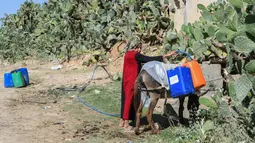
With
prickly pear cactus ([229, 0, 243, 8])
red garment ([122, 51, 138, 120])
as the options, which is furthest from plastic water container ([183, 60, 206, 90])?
prickly pear cactus ([229, 0, 243, 8])

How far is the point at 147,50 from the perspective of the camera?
46.2ft

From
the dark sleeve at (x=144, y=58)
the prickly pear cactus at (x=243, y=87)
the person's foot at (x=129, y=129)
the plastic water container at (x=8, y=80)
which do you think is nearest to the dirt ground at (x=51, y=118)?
the person's foot at (x=129, y=129)

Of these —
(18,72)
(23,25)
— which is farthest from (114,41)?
(23,25)

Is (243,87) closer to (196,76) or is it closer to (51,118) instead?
(196,76)

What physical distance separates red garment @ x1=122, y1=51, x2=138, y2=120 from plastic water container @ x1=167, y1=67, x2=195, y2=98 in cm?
99

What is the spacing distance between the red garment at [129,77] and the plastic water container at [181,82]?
3.23ft

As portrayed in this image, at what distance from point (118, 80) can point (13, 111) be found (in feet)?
11.8

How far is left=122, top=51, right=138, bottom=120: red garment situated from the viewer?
23.6 feet

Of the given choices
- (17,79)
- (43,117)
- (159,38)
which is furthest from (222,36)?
(159,38)

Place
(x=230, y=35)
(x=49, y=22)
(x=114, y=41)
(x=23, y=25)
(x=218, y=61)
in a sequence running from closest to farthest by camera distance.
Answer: (x=230, y=35), (x=218, y=61), (x=114, y=41), (x=49, y=22), (x=23, y=25)

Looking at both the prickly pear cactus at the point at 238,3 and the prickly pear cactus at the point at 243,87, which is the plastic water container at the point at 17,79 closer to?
the prickly pear cactus at the point at 238,3

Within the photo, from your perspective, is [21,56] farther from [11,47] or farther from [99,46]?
[99,46]

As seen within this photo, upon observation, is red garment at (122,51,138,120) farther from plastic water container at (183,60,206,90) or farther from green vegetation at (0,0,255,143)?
plastic water container at (183,60,206,90)

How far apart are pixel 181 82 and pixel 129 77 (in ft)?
4.26
